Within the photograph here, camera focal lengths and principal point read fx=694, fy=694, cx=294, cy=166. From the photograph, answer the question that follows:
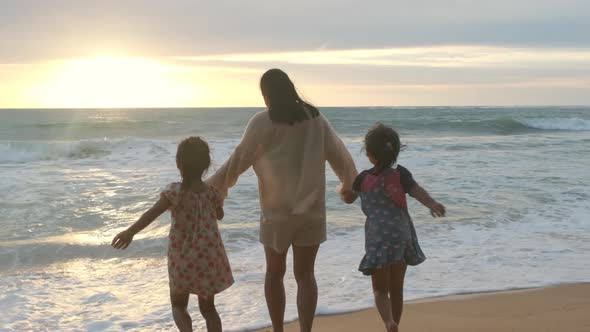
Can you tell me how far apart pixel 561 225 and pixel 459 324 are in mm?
4254

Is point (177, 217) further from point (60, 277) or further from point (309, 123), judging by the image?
point (60, 277)

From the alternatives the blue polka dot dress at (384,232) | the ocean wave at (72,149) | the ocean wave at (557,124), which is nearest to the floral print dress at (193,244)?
the blue polka dot dress at (384,232)

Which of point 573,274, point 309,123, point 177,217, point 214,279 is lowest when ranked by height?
point 573,274

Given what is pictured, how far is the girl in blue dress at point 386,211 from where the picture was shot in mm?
3537

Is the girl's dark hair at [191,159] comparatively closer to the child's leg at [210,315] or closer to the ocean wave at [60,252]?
the child's leg at [210,315]

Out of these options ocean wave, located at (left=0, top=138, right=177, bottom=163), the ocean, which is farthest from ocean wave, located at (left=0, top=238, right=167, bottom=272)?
ocean wave, located at (left=0, top=138, right=177, bottom=163)

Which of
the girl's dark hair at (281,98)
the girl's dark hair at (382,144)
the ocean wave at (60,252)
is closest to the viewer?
the girl's dark hair at (281,98)

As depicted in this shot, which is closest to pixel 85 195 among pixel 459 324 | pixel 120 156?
pixel 459 324

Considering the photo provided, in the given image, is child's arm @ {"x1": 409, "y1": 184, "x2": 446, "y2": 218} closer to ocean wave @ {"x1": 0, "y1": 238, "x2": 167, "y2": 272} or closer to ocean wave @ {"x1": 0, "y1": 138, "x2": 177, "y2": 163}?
ocean wave @ {"x1": 0, "y1": 238, "x2": 167, "y2": 272}

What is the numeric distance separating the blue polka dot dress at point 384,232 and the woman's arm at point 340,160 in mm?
157

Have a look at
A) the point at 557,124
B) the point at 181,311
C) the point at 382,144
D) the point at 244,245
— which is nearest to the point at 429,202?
the point at 382,144

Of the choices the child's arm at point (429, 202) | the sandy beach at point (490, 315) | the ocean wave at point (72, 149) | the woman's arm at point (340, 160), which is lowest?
the sandy beach at point (490, 315)

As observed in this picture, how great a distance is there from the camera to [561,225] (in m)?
8.16

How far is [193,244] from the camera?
334cm
